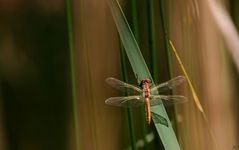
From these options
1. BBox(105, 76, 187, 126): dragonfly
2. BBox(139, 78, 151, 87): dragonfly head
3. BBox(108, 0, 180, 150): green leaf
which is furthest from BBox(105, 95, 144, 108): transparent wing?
BBox(108, 0, 180, 150): green leaf

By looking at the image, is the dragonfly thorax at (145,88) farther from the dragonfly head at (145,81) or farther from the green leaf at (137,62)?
the green leaf at (137,62)

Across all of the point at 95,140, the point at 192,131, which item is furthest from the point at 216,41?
the point at 95,140

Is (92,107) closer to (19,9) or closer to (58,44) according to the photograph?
(58,44)

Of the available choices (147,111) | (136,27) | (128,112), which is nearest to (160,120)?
(147,111)

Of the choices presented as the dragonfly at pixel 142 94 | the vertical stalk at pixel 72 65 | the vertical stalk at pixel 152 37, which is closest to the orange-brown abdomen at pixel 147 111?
the dragonfly at pixel 142 94

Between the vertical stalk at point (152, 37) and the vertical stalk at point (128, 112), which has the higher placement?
the vertical stalk at point (152, 37)

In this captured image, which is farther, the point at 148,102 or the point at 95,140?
the point at 95,140
